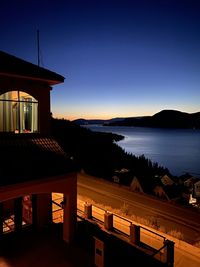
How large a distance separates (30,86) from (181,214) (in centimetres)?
1132

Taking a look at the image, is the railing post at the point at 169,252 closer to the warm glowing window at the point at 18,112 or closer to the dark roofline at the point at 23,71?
the warm glowing window at the point at 18,112

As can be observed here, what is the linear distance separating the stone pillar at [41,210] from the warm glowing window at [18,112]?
9.91 feet

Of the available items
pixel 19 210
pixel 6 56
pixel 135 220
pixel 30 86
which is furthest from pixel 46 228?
pixel 6 56

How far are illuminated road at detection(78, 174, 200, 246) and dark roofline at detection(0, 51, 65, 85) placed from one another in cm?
862

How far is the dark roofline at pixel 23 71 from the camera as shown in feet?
28.7

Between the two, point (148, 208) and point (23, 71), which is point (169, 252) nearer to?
point (148, 208)

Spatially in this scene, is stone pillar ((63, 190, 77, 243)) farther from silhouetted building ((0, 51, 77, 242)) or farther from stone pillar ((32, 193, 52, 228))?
stone pillar ((32, 193, 52, 228))

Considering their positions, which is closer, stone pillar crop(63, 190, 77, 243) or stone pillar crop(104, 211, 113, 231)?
stone pillar crop(63, 190, 77, 243)

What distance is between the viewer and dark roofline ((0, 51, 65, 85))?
28.7 feet

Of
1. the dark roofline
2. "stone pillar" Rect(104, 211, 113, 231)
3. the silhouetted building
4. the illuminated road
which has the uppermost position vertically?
the dark roofline

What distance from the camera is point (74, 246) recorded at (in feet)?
29.2

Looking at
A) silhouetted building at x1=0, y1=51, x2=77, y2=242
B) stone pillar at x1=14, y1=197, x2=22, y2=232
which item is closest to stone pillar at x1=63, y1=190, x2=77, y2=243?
silhouetted building at x1=0, y1=51, x2=77, y2=242

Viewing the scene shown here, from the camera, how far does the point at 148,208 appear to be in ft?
48.3

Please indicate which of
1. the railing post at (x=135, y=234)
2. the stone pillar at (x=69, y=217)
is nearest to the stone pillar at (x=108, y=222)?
the railing post at (x=135, y=234)
